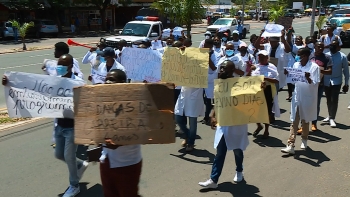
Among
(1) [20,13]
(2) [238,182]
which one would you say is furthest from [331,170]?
(1) [20,13]

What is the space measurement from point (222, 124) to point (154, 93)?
65.8 inches

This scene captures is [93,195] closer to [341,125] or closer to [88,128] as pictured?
[88,128]

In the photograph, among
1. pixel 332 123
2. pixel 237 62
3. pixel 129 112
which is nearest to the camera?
pixel 129 112

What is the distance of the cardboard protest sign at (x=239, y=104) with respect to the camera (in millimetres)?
5320

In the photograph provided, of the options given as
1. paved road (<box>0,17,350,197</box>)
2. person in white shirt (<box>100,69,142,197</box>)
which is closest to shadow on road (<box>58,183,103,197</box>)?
paved road (<box>0,17,350,197</box>)

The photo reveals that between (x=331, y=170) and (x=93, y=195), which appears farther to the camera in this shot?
(x=331, y=170)

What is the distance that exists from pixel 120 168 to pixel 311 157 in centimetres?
397

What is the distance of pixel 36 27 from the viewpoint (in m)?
35.4

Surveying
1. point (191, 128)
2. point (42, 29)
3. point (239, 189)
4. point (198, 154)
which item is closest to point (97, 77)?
point (191, 128)

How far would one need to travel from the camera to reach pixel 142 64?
834 centimetres

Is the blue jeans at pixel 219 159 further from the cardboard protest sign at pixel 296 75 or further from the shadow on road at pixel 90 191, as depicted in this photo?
the cardboard protest sign at pixel 296 75

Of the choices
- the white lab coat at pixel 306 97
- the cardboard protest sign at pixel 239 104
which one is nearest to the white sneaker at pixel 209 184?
the cardboard protest sign at pixel 239 104

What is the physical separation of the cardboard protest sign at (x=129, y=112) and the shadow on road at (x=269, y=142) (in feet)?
13.5

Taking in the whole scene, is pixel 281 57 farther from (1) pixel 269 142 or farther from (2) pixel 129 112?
(2) pixel 129 112
